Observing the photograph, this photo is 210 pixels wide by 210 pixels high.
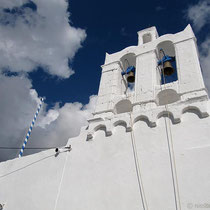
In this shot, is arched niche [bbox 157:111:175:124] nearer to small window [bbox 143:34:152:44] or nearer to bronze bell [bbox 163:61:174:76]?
bronze bell [bbox 163:61:174:76]

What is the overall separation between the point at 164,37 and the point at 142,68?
1.71 m

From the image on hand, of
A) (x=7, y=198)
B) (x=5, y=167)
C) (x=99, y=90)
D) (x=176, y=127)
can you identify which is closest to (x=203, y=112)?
(x=176, y=127)

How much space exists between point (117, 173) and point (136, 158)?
55 centimetres

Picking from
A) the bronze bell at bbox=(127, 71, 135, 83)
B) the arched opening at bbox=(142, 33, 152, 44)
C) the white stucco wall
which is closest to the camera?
the white stucco wall

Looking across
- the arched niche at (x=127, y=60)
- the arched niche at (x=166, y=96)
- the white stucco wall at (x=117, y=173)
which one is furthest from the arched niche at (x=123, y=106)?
the arched niche at (x=127, y=60)

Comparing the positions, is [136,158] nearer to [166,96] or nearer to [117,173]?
[117,173]

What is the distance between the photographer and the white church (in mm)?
4363

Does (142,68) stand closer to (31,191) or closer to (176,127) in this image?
(176,127)

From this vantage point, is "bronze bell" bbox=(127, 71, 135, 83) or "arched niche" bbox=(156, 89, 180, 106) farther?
"bronze bell" bbox=(127, 71, 135, 83)

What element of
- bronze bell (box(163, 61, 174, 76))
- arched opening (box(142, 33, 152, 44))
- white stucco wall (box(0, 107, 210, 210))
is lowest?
white stucco wall (box(0, 107, 210, 210))

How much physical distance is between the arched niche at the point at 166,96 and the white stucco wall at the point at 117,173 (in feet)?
4.44

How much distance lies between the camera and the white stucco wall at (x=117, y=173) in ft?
14.1

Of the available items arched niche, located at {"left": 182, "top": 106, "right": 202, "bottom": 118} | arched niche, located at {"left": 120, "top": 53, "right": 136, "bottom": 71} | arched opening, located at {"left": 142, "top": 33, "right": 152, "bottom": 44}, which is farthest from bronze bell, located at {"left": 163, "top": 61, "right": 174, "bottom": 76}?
arched niche, located at {"left": 182, "top": 106, "right": 202, "bottom": 118}

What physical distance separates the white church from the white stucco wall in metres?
0.02
